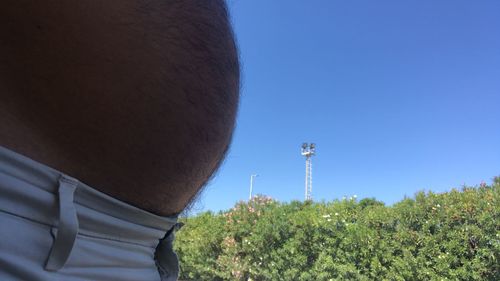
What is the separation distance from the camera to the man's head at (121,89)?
0.60 m

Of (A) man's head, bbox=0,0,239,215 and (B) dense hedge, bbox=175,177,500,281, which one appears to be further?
(B) dense hedge, bbox=175,177,500,281

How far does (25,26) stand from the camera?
1.92 ft

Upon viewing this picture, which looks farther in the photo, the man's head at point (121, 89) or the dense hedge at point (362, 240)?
the dense hedge at point (362, 240)

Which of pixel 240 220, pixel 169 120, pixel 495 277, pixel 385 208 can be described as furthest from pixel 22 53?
pixel 240 220

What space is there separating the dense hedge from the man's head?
6.82 metres

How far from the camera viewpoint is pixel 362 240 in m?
7.57

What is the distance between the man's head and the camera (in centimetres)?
60

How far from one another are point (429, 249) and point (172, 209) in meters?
6.98

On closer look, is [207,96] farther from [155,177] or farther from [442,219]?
[442,219]

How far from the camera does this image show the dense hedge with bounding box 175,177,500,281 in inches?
257

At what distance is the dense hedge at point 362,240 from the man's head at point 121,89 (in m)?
6.82

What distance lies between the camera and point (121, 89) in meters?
0.67

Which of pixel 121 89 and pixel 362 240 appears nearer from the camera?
pixel 121 89

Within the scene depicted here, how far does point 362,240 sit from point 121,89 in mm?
7523
